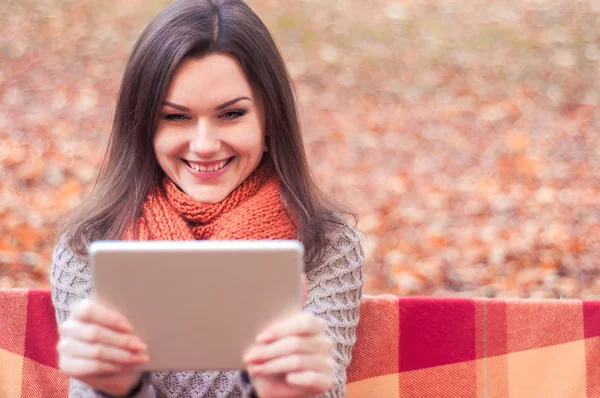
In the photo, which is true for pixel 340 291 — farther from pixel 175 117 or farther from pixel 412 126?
pixel 412 126

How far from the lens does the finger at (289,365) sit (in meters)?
1.26

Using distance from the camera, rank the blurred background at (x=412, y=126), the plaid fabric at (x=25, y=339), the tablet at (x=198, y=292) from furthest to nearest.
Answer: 1. the blurred background at (x=412, y=126)
2. the plaid fabric at (x=25, y=339)
3. the tablet at (x=198, y=292)

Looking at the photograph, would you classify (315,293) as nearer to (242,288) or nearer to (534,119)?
(242,288)

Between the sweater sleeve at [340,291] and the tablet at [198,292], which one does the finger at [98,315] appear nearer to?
the tablet at [198,292]

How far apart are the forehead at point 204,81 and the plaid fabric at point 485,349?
68 cm

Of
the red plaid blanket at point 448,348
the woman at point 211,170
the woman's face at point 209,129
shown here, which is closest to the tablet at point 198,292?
the woman at point 211,170

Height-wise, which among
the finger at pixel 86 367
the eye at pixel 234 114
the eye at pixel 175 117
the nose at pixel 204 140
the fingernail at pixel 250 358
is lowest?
the finger at pixel 86 367

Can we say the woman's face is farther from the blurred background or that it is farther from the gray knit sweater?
the blurred background

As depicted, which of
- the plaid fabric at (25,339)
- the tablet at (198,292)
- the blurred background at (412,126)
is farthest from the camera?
the blurred background at (412,126)

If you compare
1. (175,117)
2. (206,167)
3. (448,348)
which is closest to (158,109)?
(175,117)

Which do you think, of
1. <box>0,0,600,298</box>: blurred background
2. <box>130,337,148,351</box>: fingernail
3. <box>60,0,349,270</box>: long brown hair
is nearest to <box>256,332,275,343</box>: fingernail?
<box>130,337,148,351</box>: fingernail

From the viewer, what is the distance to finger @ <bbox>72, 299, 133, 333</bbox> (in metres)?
1.23

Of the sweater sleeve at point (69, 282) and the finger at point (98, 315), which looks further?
the sweater sleeve at point (69, 282)

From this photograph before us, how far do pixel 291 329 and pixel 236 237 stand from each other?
497mm
